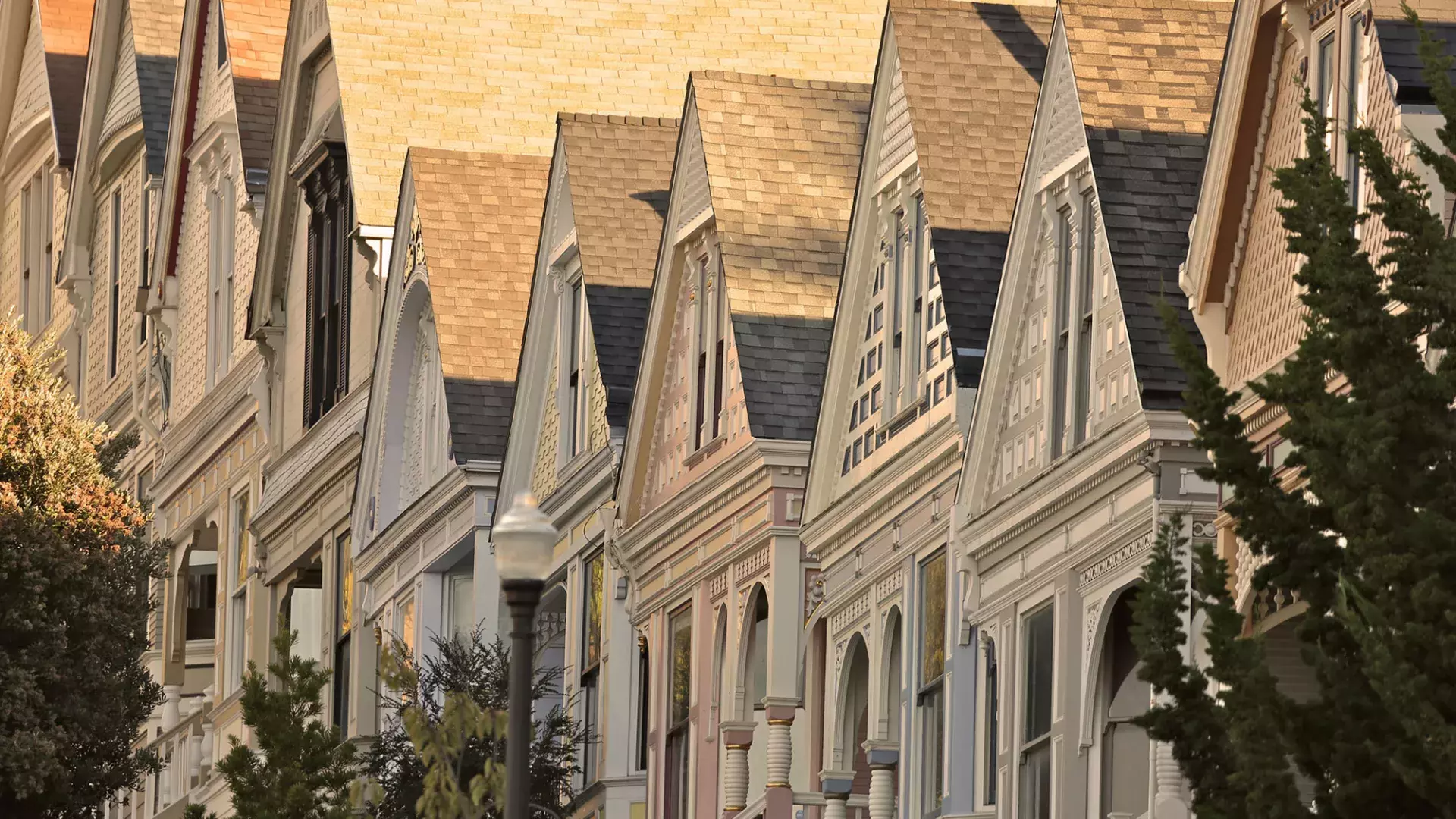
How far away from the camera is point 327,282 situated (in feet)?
148

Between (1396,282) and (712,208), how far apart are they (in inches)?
640

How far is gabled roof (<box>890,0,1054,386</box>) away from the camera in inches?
1075

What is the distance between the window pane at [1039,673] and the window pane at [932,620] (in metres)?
1.73

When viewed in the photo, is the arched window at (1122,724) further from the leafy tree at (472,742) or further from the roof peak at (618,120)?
the roof peak at (618,120)

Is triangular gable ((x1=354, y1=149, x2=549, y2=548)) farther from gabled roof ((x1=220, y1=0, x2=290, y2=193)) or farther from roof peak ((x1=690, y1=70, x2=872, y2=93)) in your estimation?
gabled roof ((x1=220, y1=0, x2=290, y2=193))

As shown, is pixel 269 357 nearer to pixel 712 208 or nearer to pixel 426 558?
pixel 426 558

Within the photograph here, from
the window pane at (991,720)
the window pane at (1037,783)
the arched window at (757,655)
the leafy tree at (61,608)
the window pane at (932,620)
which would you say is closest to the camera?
the window pane at (1037,783)

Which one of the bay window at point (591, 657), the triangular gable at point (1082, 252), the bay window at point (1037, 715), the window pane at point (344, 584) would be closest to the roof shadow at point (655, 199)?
the bay window at point (591, 657)

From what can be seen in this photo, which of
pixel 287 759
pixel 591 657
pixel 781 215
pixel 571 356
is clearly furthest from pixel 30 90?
pixel 781 215

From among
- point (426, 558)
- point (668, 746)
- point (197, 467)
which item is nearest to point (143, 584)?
point (197, 467)

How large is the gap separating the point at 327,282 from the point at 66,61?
2083 cm

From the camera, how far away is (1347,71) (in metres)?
21.9

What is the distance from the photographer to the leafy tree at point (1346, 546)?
15.5 m

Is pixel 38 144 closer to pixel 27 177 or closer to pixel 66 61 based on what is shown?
pixel 27 177
